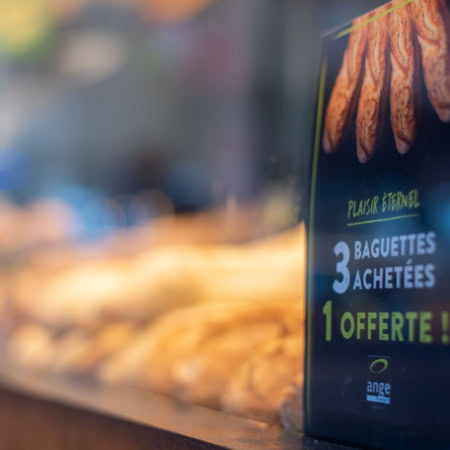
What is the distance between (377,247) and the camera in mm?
586

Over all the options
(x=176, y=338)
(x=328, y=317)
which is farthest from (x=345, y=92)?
(x=176, y=338)

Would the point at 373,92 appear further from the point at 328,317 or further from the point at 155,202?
the point at 155,202

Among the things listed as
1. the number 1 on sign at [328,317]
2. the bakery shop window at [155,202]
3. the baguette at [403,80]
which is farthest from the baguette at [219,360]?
the baguette at [403,80]

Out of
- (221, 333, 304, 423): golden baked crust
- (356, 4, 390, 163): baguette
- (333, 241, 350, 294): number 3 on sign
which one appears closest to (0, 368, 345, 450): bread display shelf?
(221, 333, 304, 423): golden baked crust

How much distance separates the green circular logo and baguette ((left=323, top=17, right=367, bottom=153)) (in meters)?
0.18

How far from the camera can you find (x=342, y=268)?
2.07 ft

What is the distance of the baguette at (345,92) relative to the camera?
64 cm

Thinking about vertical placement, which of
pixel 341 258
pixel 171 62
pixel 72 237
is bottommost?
pixel 341 258

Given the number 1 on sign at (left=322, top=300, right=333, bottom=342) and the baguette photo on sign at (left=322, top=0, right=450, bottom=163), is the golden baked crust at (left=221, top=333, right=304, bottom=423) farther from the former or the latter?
the baguette photo on sign at (left=322, top=0, right=450, bottom=163)

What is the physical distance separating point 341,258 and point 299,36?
3.22 m

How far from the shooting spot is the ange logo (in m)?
0.57

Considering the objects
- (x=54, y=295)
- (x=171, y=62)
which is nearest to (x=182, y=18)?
(x=171, y=62)

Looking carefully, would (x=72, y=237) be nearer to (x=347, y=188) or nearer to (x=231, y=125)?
(x=347, y=188)

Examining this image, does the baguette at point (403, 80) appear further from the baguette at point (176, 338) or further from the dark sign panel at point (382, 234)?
the baguette at point (176, 338)
